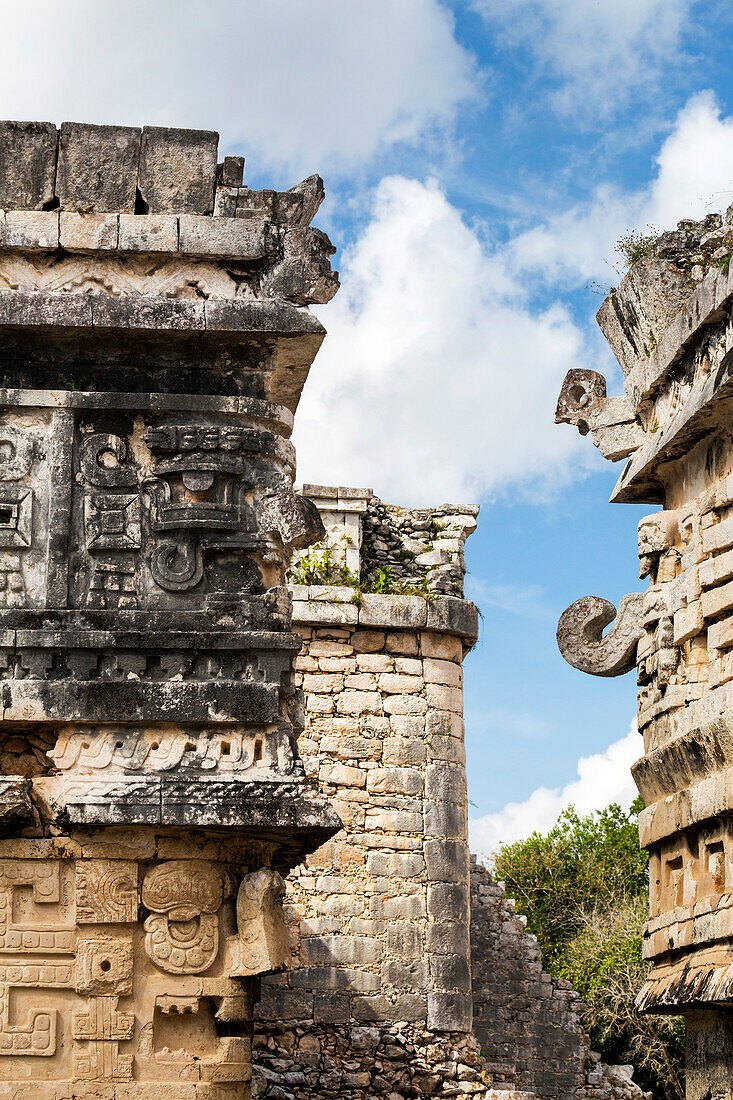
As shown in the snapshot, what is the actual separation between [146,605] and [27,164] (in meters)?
2.04

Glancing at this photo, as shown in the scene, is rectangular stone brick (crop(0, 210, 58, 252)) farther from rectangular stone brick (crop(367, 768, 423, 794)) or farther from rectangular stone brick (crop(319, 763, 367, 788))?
rectangular stone brick (crop(367, 768, 423, 794))

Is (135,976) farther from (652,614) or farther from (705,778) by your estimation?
(652,614)

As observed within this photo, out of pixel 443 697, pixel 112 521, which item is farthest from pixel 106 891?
pixel 443 697

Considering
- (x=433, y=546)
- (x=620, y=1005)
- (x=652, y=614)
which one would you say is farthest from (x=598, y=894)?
(x=652, y=614)

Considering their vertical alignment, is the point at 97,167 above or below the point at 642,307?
below

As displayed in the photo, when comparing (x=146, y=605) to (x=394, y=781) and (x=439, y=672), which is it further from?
(x=439, y=672)

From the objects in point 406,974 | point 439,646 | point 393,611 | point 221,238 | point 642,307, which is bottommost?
point 406,974

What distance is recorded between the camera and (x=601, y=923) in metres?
23.4

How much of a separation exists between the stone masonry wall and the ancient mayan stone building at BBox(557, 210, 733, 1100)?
179 inches

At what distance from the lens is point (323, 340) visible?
612cm

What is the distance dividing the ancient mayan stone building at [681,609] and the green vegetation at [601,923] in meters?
11.9

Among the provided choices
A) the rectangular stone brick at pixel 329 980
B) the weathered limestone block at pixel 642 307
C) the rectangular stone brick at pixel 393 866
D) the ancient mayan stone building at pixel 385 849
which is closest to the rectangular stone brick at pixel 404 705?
the ancient mayan stone building at pixel 385 849

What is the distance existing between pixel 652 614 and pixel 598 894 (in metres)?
17.9

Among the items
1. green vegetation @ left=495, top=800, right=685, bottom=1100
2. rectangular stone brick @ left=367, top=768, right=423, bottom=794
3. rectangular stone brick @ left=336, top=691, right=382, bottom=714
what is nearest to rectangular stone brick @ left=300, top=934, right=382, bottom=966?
rectangular stone brick @ left=367, top=768, right=423, bottom=794
